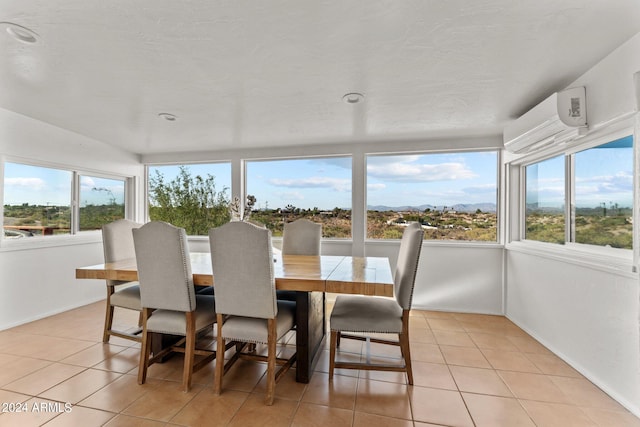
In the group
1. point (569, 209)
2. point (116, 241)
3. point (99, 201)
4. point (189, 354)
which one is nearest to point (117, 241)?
point (116, 241)

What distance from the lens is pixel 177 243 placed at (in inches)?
79.6

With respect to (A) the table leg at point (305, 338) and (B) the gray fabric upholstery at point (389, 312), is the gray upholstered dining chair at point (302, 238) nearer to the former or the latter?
(A) the table leg at point (305, 338)

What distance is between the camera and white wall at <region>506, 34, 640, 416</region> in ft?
6.02

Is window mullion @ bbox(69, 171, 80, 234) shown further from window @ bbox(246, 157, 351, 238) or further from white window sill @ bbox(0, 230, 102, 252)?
window @ bbox(246, 157, 351, 238)

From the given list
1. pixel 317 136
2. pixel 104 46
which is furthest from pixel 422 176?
pixel 104 46

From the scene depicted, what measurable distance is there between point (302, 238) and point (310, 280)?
1485mm

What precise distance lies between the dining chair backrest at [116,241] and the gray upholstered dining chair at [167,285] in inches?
34.4

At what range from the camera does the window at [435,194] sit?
3.88 metres

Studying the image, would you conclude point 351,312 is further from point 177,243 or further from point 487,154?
point 487,154

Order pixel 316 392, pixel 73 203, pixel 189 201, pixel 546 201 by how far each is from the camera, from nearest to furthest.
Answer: pixel 316 392 < pixel 546 201 < pixel 73 203 < pixel 189 201

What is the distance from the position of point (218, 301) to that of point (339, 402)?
3.39 ft

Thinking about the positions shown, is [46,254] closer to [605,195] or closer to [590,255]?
[590,255]

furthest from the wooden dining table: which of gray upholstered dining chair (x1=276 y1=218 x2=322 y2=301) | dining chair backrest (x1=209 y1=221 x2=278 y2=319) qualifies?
gray upholstered dining chair (x1=276 y1=218 x2=322 y2=301)

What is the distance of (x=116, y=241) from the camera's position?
112 inches
